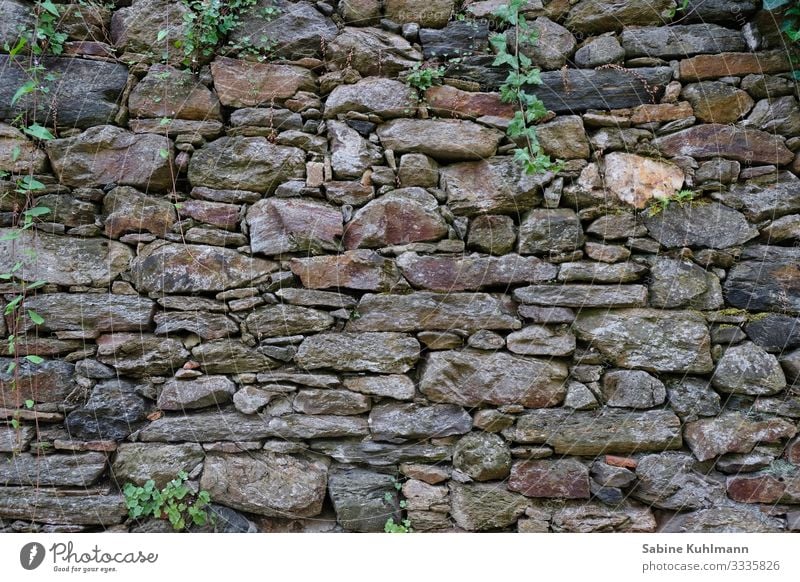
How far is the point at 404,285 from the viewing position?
228 cm

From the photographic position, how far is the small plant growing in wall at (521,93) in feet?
7.31

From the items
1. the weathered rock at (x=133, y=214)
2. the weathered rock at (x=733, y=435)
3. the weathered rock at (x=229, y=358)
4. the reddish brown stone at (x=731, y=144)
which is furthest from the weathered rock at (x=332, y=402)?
the reddish brown stone at (x=731, y=144)

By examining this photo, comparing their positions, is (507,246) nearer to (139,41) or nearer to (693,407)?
(693,407)

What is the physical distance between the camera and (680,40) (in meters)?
2.36

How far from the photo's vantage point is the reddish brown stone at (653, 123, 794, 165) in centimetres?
231

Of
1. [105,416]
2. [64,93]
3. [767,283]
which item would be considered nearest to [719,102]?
[767,283]

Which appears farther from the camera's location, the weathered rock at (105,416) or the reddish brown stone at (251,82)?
the reddish brown stone at (251,82)

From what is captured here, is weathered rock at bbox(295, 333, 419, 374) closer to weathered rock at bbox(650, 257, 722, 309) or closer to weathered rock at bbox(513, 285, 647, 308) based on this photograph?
weathered rock at bbox(513, 285, 647, 308)

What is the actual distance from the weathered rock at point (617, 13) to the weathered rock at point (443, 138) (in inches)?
28.4

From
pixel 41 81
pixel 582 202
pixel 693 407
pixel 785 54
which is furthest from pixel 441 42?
pixel 693 407

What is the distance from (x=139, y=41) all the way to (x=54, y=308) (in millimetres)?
1360

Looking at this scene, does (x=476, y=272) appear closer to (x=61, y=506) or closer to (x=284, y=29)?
(x=284, y=29)

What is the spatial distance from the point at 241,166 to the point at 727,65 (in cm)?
240

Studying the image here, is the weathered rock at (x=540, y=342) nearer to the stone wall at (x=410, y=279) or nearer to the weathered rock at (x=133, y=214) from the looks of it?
the stone wall at (x=410, y=279)
